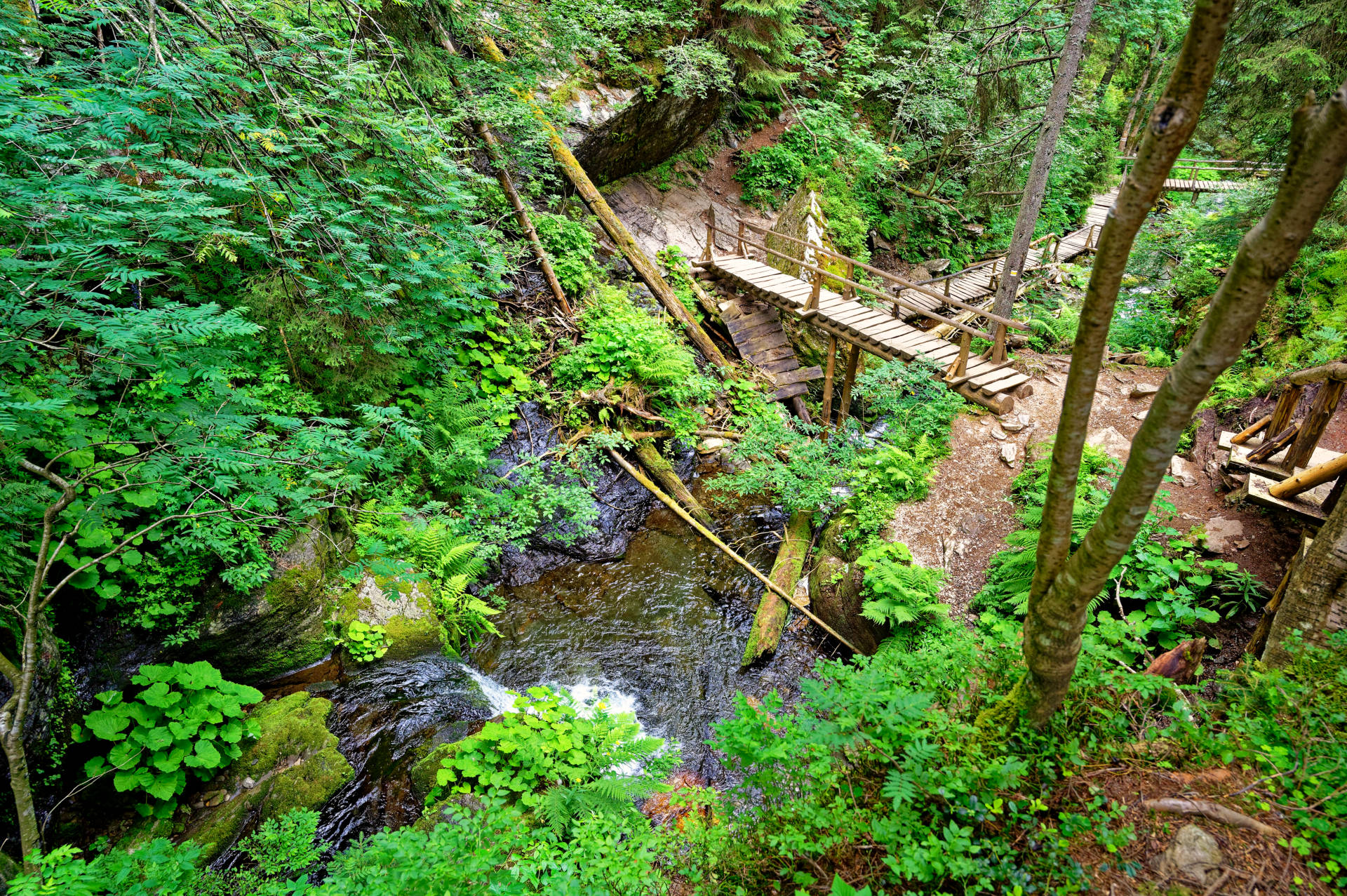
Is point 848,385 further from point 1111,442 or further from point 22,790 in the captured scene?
point 22,790

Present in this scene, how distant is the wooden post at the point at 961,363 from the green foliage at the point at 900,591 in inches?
135

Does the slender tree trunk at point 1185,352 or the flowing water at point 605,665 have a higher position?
the slender tree trunk at point 1185,352

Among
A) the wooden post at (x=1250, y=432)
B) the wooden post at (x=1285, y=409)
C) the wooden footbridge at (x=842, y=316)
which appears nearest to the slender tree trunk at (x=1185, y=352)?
the wooden post at (x=1285, y=409)

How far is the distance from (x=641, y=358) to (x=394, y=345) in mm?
3951

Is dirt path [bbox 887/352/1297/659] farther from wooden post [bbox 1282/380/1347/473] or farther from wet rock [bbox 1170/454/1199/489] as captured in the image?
wooden post [bbox 1282/380/1347/473]

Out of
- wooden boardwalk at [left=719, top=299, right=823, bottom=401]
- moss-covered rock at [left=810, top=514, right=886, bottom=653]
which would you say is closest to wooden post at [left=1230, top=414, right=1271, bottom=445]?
moss-covered rock at [left=810, top=514, right=886, bottom=653]

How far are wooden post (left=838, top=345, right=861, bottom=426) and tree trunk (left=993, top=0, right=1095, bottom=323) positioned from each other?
2.62 m

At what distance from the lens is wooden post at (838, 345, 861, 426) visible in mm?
11039

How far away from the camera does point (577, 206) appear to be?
1161 centimetres

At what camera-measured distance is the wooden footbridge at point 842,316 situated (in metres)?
8.69

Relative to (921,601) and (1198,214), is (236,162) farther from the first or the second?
(1198,214)

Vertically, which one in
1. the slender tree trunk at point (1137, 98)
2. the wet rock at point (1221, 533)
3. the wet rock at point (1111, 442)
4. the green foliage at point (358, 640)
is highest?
the slender tree trunk at point (1137, 98)

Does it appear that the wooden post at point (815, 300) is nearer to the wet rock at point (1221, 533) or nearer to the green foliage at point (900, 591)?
the green foliage at point (900, 591)

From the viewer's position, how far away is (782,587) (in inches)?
302
